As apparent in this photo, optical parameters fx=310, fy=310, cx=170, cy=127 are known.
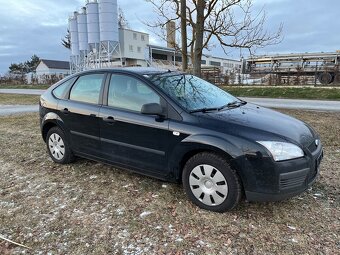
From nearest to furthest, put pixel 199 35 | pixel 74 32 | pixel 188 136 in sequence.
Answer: pixel 188 136, pixel 199 35, pixel 74 32

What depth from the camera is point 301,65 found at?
23.9 m

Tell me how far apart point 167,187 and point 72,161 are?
1836mm

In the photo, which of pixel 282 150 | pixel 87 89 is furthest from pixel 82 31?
pixel 282 150

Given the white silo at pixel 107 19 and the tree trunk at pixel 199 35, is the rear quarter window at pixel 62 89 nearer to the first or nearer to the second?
the tree trunk at pixel 199 35

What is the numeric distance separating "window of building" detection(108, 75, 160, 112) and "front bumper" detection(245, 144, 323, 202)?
4.99 ft

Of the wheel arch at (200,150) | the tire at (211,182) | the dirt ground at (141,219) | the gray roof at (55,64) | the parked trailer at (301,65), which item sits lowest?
the dirt ground at (141,219)

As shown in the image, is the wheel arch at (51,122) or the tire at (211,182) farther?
the wheel arch at (51,122)

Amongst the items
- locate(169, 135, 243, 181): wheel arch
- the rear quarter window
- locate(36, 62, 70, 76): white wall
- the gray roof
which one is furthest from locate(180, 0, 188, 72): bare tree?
the gray roof

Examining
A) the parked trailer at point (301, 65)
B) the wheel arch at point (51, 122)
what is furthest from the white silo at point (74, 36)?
the wheel arch at point (51, 122)

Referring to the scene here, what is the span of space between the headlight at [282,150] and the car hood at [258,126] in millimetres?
64

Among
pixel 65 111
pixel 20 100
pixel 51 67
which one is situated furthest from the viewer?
pixel 51 67

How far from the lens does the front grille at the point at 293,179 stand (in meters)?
3.12

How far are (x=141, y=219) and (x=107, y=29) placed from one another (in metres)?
37.3

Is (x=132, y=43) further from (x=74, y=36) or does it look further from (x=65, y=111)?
(x=65, y=111)
